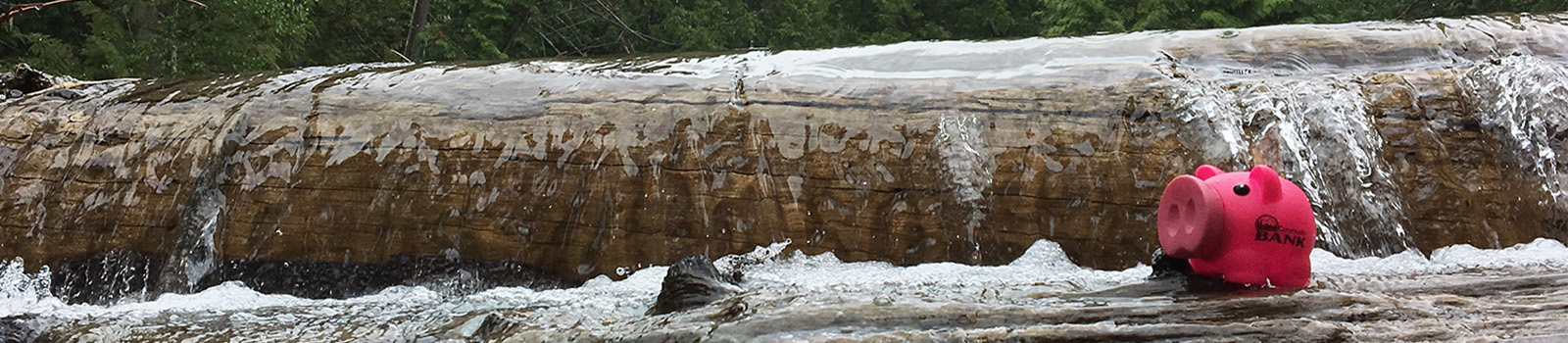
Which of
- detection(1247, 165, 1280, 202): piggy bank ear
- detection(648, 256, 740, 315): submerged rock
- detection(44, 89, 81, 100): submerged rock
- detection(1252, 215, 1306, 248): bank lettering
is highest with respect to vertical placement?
detection(1247, 165, 1280, 202): piggy bank ear

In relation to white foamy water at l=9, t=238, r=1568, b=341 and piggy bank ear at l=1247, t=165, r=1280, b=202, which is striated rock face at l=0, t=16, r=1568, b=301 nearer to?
white foamy water at l=9, t=238, r=1568, b=341

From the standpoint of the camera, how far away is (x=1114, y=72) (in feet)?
14.7

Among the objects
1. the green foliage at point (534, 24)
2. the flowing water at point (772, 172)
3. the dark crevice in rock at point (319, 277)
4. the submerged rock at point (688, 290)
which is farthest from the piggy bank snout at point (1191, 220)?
the green foliage at point (534, 24)

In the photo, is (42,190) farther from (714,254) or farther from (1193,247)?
(1193,247)

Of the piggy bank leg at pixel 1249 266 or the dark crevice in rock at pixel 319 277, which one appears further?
the dark crevice in rock at pixel 319 277

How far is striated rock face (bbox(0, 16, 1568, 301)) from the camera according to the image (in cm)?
410

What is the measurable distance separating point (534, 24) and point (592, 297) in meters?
13.0

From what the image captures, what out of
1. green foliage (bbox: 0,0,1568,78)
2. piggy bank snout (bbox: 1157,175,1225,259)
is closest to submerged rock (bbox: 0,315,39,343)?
piggy bank snout (bbox: 1157,175,1225,259)

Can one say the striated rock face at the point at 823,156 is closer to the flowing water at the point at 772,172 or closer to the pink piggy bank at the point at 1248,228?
the flowing water at the point at 772,172

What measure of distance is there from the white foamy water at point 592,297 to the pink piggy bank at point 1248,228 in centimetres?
24

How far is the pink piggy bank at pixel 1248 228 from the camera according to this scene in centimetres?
271

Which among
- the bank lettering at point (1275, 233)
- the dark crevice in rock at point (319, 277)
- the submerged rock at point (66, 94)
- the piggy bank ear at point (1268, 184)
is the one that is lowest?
the dark crevice in rock at point (319, 277)

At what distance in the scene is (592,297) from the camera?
3.87m

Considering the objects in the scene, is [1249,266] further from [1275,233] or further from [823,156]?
[823,156]
